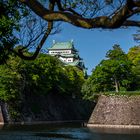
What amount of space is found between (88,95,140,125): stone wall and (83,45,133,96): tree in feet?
31.5

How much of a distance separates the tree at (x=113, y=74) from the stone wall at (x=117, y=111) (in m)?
9.61

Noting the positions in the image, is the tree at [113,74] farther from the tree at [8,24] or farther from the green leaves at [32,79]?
the tree at [8,24]

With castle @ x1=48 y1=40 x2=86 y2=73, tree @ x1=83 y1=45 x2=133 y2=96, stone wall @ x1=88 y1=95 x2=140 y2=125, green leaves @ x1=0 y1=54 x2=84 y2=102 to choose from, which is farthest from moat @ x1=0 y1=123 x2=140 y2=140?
castle @ x1=48 y1=40 x2=86 y2=73

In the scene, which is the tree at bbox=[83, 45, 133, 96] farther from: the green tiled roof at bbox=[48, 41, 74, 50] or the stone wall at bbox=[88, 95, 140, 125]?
the green tiled roof at bbox=[48, 41, 74, 50]

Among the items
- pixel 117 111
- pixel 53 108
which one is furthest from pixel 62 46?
pixel 117 111

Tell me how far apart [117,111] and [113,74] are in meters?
12.1

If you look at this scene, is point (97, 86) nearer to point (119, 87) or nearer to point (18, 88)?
point (119, 87)

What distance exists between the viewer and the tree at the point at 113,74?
70438 millimetres

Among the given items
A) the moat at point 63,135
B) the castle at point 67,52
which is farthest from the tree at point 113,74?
the castle at point 67,52

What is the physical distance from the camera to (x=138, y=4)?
8.41m

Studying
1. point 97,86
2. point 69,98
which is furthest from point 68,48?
point 97,86

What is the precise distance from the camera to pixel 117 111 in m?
59.6

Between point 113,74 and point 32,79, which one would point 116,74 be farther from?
point 32,79

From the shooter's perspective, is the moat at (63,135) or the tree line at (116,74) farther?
the tree line at (116,74)
